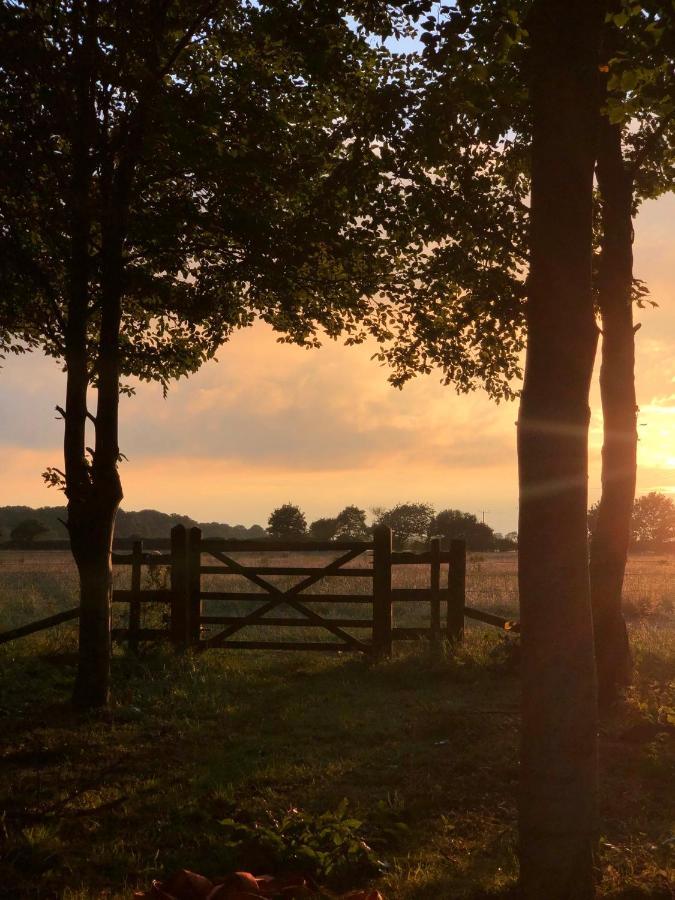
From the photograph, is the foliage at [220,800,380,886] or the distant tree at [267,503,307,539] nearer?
the foliage at [220,800,380,886]

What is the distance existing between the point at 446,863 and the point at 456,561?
9.90 meters

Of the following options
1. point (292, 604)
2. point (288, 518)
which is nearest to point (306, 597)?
point (292, 604)

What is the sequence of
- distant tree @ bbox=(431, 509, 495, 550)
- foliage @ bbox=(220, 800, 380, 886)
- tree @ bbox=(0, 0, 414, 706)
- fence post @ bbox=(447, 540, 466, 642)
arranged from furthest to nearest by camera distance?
distant tree @ bbox=(431, 509, 495, 550) < fence post @ bbox=(447, 540, 466, 642) < tree @ bbox=(0, 0, 414, 706) < foliage @ bbox=(220, 800, 380, 886)

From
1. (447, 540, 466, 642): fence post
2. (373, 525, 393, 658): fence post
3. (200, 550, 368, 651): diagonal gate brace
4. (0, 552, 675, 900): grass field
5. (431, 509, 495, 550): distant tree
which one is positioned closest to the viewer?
(0, 552, 675, 900): grass field

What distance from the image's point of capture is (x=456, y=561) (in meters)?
16.0

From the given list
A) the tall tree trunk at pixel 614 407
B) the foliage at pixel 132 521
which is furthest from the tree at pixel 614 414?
the foliage at pixel 132 521

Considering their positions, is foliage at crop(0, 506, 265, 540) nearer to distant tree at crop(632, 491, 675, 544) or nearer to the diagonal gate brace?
distant tree at crop(632, 491, 675, 544)

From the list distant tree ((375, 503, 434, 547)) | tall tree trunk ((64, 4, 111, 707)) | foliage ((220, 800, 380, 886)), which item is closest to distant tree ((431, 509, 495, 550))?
distant tree ((375, 503, 434, 547))

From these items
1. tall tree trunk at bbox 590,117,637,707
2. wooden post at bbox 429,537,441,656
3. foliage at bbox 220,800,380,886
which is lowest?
foliage at bbox 220,800,380,886

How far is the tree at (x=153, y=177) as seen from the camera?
11.0 m

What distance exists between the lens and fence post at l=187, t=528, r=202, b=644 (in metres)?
16.2

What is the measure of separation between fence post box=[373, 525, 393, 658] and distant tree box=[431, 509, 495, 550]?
7310 centimetres

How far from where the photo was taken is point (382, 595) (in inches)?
617

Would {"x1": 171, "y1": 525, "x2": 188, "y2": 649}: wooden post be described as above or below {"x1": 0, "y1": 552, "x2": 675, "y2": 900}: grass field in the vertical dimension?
above
